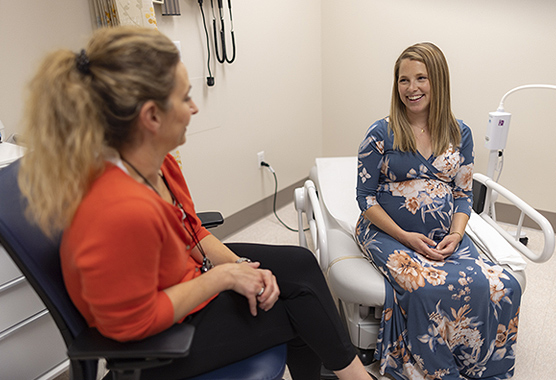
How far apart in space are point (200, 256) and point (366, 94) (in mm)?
2058

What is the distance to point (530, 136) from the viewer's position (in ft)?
7.88

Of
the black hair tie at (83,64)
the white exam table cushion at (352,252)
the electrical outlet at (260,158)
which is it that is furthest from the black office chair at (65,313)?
the electrical outlet at (260,158)

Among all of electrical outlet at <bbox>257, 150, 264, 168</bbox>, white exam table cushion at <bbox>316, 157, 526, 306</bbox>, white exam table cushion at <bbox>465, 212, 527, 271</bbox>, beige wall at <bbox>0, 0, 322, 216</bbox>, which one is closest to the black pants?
white exam table cushion at <bbox>316, 157, 526, 306</bbox>

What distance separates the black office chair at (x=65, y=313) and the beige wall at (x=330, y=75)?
42.3 inches

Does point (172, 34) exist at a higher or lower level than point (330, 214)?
higher

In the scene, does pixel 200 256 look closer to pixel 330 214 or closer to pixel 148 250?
pixel 148 250

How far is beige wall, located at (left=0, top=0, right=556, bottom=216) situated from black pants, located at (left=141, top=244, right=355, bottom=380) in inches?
50.6

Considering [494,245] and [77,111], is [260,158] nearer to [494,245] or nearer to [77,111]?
[494,245]

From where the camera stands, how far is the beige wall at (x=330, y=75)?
2.24m

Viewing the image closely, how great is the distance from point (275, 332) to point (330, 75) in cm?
238

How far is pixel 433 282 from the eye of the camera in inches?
55.1

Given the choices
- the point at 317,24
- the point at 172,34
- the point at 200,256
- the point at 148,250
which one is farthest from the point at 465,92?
the point at 148,250

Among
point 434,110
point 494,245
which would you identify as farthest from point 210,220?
point 494,245

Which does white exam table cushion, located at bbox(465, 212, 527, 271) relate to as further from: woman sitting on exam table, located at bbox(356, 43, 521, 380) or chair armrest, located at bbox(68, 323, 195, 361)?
chair armrest, located at bbox(68, 323, 195, 361)
